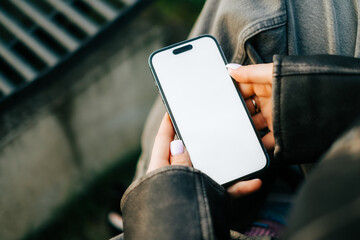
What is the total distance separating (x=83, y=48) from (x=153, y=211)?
140cm

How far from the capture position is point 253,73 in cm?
86

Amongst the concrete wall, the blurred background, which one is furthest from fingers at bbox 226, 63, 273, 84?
the concrete wall

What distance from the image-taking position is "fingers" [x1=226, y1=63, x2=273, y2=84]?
0.83 metres

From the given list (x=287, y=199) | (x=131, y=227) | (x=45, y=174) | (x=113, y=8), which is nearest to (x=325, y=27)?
(x=287, y=199)

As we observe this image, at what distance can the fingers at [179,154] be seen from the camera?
881mm

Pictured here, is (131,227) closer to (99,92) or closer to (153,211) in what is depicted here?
(153,211)

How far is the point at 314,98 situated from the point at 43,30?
1806mm

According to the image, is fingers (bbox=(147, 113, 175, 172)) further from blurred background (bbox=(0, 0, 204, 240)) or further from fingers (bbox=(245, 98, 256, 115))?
blurred background (bbox=(0, 0, 204, 240))

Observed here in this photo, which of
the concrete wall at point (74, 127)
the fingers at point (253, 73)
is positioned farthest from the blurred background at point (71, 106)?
the fingers at point (253, 73)

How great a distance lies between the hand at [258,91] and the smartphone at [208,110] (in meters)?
0.04

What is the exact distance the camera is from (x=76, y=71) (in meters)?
1.75

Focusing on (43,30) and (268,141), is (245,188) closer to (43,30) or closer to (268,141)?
(268,141)

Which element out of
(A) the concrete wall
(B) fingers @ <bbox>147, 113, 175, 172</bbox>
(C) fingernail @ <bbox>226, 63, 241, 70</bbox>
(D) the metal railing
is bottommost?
(A) the concrete wall

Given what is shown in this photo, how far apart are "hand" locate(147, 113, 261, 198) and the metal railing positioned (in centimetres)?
111
